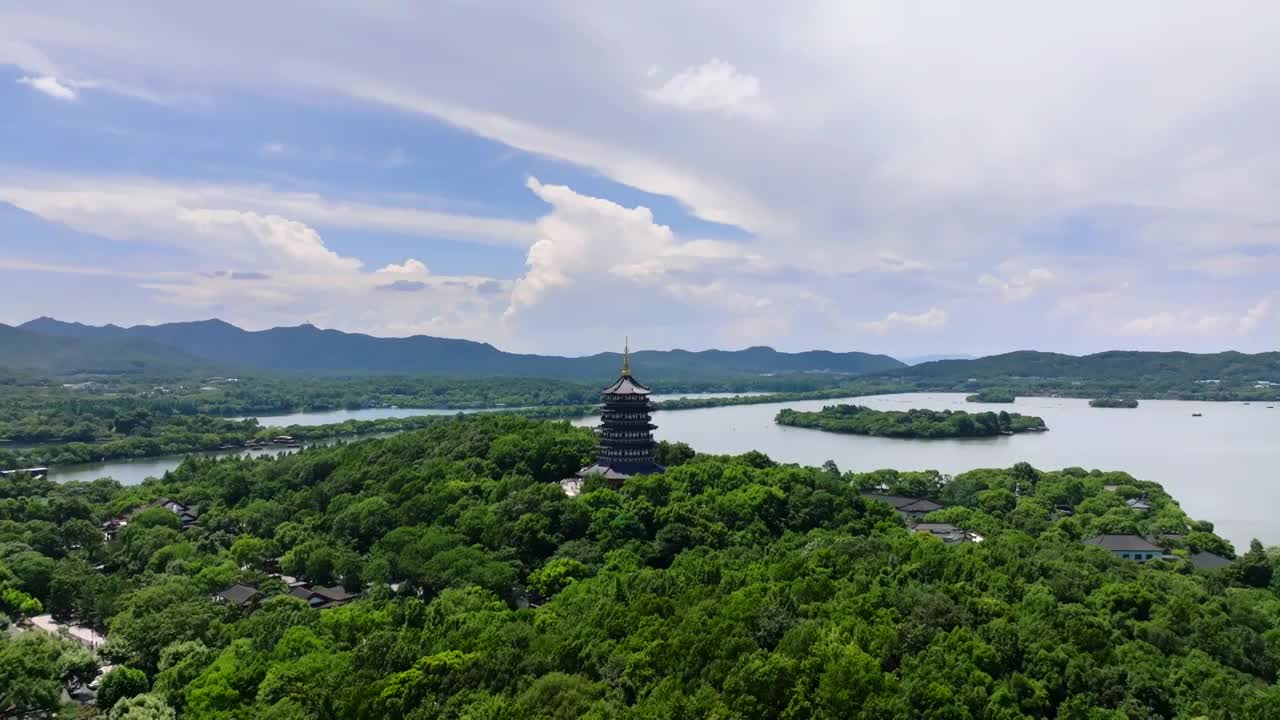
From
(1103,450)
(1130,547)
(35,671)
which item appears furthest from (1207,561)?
(1103,450)

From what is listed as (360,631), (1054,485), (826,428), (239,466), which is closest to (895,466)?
(1054,485)

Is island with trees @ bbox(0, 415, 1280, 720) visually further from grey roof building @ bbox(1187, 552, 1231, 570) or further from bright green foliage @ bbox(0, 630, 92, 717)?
grey roof building @ bbox(1187, 552, 1231, 570)

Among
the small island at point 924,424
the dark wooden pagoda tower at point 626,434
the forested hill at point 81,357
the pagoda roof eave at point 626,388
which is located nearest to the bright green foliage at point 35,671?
the dark wooden pagoda tower at point 626,434

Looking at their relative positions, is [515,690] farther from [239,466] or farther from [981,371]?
[981,371]

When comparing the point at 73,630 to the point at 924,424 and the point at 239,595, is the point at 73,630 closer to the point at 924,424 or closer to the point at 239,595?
the point at 239,595

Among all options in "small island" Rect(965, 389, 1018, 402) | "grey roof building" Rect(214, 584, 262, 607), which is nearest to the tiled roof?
"grey roof building" Rect(214, 584, 262, 607)

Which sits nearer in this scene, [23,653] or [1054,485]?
[23,653]
